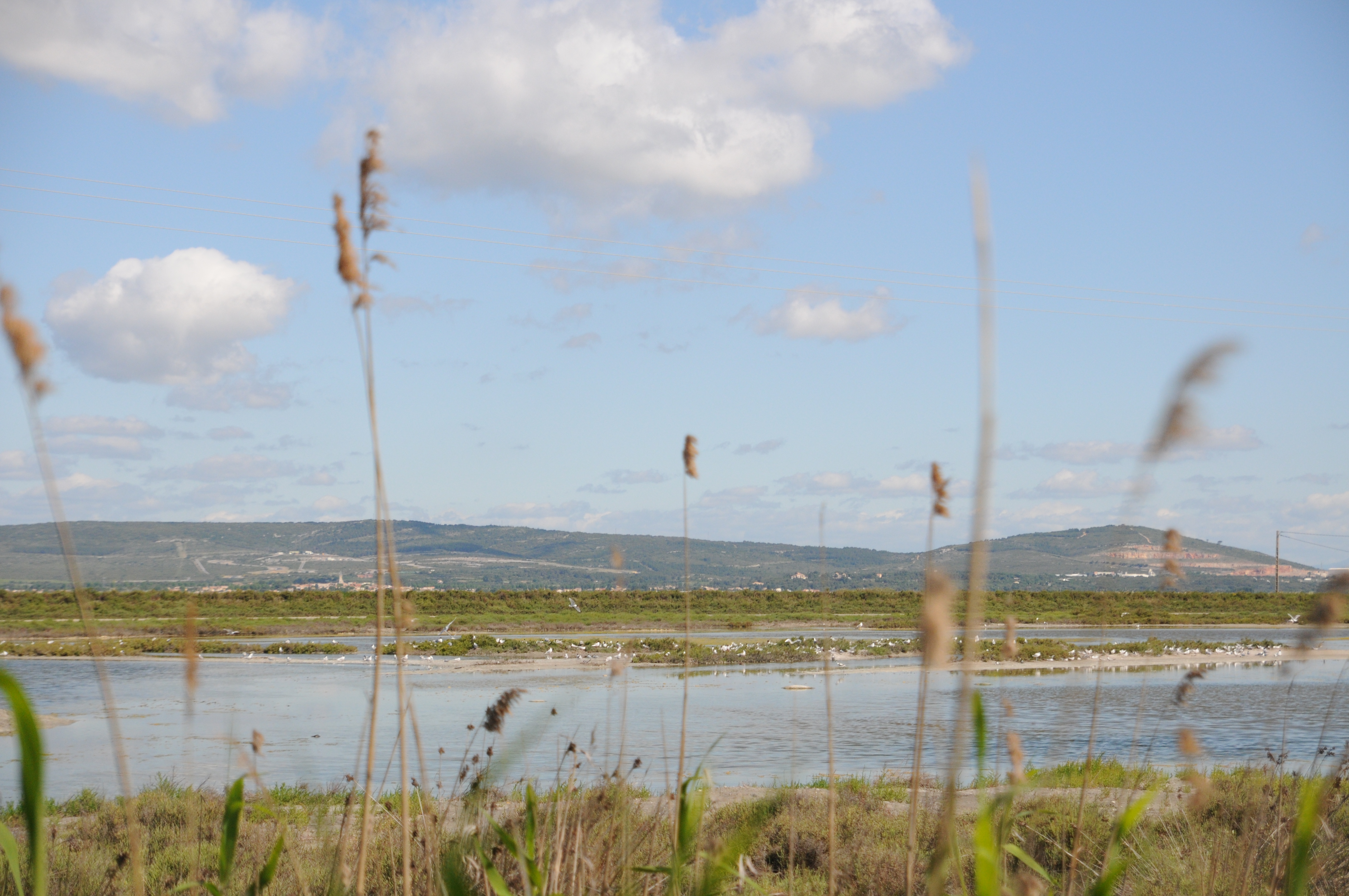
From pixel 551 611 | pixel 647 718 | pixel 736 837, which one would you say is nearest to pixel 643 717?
pixel 647 718

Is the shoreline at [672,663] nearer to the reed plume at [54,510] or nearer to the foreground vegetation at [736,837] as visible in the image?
the foreground vegetation at [736,837]

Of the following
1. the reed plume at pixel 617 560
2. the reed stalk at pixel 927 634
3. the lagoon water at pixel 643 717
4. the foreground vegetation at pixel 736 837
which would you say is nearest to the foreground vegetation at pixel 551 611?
the lagoon water at pixel 643 717

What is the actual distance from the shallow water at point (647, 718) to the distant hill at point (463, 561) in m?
98.3

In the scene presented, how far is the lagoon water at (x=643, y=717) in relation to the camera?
42.7ft

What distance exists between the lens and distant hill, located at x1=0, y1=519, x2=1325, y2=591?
147m

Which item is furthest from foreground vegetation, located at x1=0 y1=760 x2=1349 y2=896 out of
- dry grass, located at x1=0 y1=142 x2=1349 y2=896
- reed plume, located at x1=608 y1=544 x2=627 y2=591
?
reed plume, located at x1=608 y1=544 x2=627 y2=591

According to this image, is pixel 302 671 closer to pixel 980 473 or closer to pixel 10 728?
pixel 10 728

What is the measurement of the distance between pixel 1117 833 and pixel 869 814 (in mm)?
6974

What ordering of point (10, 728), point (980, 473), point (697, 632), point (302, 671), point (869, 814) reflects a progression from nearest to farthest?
1. point (980, 473)
2. point (869, 814)
3. point (10, 728)
4. point (302, 671)
5. point (697, 632)

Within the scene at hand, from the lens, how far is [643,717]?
1886cm

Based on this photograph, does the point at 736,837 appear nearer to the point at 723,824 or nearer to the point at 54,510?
the point at 54,510

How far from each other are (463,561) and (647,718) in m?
176

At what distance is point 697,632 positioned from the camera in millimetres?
49719

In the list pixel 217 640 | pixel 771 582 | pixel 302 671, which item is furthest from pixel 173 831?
pixel 771 582
